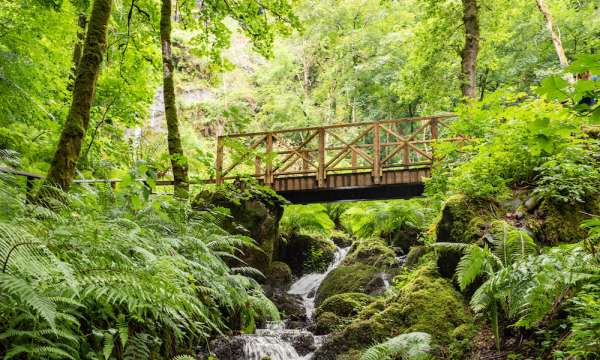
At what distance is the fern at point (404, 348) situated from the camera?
3740 millimetres

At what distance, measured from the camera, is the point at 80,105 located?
12.7 ft

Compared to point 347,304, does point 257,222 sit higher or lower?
higher

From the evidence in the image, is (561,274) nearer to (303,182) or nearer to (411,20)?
(303,182)

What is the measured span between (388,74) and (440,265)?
16.1 m

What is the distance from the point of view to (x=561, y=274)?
3.18m

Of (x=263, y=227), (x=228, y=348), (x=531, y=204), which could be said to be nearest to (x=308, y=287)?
(x=263, y=227)

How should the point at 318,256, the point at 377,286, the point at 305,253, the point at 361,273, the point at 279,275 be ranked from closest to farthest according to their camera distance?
the point at 377,286
the point at 361,273
the point at 279,275
the point at 318,256
the point at 305,253

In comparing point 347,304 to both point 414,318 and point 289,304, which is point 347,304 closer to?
point 289,304

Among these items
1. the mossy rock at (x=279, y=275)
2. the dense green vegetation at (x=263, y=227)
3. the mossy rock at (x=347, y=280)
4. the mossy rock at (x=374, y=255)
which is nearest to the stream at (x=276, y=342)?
the dense green vegetation at (x=263, y=227)

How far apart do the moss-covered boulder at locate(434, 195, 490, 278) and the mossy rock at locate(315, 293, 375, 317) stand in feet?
6.28

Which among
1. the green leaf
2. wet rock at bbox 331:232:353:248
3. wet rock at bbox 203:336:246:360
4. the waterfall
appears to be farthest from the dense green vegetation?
wet rock at bbox 331:232:353:248

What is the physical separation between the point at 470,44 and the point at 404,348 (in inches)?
347

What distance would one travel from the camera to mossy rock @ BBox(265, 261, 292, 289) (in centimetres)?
1089

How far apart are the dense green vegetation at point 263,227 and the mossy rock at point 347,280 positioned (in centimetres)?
4
